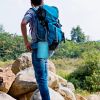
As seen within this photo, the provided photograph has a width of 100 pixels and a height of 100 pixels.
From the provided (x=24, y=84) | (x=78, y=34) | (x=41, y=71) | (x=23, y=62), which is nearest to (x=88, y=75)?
(x=23, y=62)

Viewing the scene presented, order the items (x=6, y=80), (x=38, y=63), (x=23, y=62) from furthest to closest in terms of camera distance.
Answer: (x=23, y=62) < (x=6, y=80) < (x=38, y=63)

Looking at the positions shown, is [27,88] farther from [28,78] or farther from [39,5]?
[39,5]

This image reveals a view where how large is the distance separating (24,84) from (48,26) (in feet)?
11.6

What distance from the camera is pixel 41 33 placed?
6.12 m

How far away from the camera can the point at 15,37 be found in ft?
117

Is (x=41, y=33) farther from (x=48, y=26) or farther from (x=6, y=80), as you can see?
(x=6, y=80)

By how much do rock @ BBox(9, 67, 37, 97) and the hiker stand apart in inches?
124

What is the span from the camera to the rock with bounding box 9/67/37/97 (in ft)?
30.8

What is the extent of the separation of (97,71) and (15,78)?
11.3 m

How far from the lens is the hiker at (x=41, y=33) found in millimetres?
6094

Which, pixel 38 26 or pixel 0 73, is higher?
pixel 38 26

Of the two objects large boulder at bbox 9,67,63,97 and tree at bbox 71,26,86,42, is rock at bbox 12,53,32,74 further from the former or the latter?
tree at bbox 71,26,86,42

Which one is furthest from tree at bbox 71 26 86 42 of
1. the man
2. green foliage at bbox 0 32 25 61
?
the man

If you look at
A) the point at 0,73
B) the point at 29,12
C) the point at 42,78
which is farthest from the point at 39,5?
the point at 0,73
